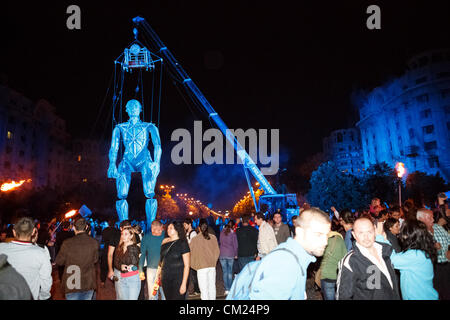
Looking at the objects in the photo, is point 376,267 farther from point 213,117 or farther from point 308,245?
point 213,117

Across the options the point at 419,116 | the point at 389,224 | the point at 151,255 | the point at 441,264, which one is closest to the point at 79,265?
the point at 151,255

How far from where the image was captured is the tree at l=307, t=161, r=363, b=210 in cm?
4044

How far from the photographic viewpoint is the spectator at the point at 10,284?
321 cm

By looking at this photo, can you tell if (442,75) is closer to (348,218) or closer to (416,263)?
(348,218)

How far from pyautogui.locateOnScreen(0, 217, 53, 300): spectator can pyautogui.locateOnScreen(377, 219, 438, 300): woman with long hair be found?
466 centimetres

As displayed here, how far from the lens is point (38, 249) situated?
13.9 ft

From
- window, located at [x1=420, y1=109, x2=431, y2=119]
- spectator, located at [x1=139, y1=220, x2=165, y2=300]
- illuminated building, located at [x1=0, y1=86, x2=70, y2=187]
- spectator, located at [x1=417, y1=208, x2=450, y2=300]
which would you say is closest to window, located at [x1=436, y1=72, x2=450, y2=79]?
window, located at [x1=420, y1=109, x2=431, y2=119]

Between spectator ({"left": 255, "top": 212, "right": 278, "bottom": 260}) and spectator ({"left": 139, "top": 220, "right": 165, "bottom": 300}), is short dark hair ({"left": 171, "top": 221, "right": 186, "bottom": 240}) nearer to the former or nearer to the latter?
spectator ({"left": 139, "top": 220, "right": 165, "bottom": 300})

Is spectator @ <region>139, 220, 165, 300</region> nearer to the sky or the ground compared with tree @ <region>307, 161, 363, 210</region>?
nearer to the ground

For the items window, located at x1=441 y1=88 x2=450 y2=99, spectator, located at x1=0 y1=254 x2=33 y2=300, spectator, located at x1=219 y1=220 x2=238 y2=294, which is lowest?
spectator, located at x1=219 y1=220 x2=238 y2=294

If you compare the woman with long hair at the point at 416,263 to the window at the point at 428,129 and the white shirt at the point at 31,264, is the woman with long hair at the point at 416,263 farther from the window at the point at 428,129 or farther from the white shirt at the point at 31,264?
the window at the point at 428,129

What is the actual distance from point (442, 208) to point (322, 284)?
3780 millimetres

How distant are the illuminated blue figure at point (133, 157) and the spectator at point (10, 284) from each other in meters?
8.96

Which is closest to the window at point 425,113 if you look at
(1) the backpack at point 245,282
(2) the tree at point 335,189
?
(2) the tree at point 335,189
